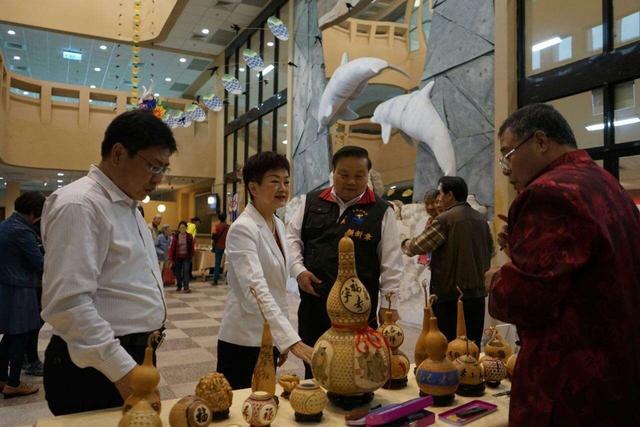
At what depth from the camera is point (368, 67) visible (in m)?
6.75

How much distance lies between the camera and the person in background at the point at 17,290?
3289mm

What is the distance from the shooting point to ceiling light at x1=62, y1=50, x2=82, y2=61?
536 inches

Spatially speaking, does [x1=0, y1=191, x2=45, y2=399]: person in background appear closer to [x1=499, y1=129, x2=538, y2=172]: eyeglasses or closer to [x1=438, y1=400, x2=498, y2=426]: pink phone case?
[x1=438, y1=400, x2=498, y2=426]: pink phone case

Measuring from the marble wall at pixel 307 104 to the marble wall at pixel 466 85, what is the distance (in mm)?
2736

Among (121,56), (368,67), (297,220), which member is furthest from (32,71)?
(297,220)

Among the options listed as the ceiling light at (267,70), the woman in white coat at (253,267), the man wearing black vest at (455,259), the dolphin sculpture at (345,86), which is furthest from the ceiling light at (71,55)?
the woman in white coat at (253,267)

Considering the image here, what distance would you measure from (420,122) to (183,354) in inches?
147

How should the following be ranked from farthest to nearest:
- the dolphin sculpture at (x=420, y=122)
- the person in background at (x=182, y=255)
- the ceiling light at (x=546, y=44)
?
the person in background at (x=182, y=255), the dolphin sculpture at (x=420, y=122), the ceiling light at (x=546, y=44)

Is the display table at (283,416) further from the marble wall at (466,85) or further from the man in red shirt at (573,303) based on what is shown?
the marble wall at (466,85)

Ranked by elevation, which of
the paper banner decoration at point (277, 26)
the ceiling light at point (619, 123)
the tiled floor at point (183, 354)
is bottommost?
the tiled floor at point (183, 354)

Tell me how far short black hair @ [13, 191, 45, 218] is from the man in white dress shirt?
8.33 feet

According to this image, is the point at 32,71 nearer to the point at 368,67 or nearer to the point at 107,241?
the point at 368,67

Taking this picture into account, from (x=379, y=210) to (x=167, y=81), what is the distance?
616 inches

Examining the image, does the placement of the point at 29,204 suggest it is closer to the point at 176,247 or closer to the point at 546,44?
the point at 546,44
